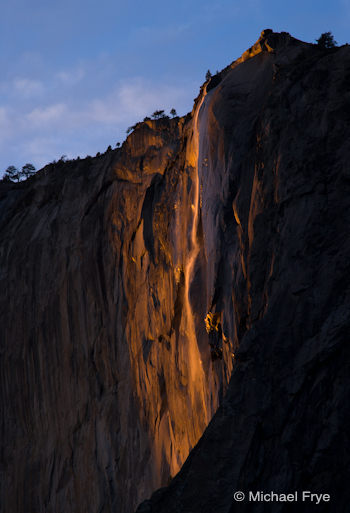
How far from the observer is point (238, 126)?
12.8m

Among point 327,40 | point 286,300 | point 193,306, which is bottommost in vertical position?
point 286,300

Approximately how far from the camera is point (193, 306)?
14.6 metres

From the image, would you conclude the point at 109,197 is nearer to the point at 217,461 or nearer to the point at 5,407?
the point at 5,407

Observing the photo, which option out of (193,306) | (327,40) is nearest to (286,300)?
(193,306)

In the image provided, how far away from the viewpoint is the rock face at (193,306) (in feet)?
27.5

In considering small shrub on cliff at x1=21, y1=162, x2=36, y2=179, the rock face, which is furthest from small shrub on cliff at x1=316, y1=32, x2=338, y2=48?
small shrub on cliff at x1=21, y1=162, x2=36, y2=179

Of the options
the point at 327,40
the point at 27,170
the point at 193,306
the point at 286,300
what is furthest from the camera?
the point at 27,170

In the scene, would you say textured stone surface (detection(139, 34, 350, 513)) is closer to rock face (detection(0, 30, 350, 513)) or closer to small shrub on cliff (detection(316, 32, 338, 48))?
rock face (detection(0, 30, 350, 513))

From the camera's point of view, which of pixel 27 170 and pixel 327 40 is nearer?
pixel 327 40

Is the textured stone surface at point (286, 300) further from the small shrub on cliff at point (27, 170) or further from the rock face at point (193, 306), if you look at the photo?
the small shrub on cliff at point (27, 170)

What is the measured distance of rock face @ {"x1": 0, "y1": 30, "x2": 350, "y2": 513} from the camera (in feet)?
27.5

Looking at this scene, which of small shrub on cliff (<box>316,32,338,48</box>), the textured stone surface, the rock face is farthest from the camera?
small shrub on cliff (<box>316,32,338,48</box>)

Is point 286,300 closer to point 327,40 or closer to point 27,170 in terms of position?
point 327,40

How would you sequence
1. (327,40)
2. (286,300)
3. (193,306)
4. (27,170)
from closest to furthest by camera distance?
(286,300), (193,306), (327,40), (27,170)
